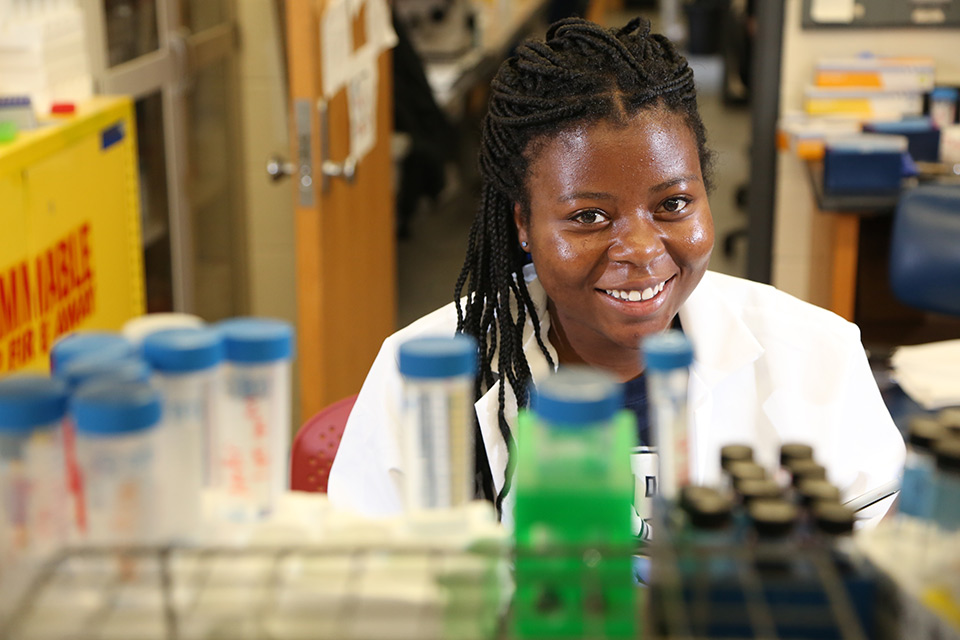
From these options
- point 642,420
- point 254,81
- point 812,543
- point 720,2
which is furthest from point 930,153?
point 720,2

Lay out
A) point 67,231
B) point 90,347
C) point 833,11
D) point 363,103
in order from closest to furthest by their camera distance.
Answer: point 90,347 < point 67,231 < point 363,103 < point 833,11

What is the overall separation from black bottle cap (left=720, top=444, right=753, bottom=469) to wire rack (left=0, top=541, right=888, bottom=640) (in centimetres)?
10

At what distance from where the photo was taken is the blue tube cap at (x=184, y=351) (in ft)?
2.24

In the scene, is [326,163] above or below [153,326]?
below

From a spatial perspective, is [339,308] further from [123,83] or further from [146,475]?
[146,475]

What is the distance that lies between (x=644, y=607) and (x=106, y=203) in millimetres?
1961

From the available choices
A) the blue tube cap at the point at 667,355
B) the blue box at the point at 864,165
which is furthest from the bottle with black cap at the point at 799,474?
the blue box at the point at 864,165

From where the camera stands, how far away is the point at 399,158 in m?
4.68

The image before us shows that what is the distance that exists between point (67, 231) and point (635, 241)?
1296mm

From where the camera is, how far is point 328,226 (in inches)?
98.8

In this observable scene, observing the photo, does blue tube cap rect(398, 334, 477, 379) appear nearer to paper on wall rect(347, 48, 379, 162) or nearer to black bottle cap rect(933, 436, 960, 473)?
black bottle cap rect(933, 436, 960, 473)

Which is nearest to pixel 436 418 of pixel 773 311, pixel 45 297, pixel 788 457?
pixel 788 457

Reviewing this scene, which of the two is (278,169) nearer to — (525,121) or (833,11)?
(525,121)

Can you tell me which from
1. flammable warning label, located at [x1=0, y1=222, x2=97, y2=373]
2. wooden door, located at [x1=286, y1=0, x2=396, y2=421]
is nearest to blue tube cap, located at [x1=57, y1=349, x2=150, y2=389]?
flammable warning label, located at [x1=0, y1=222, x2=97, y2=373]
